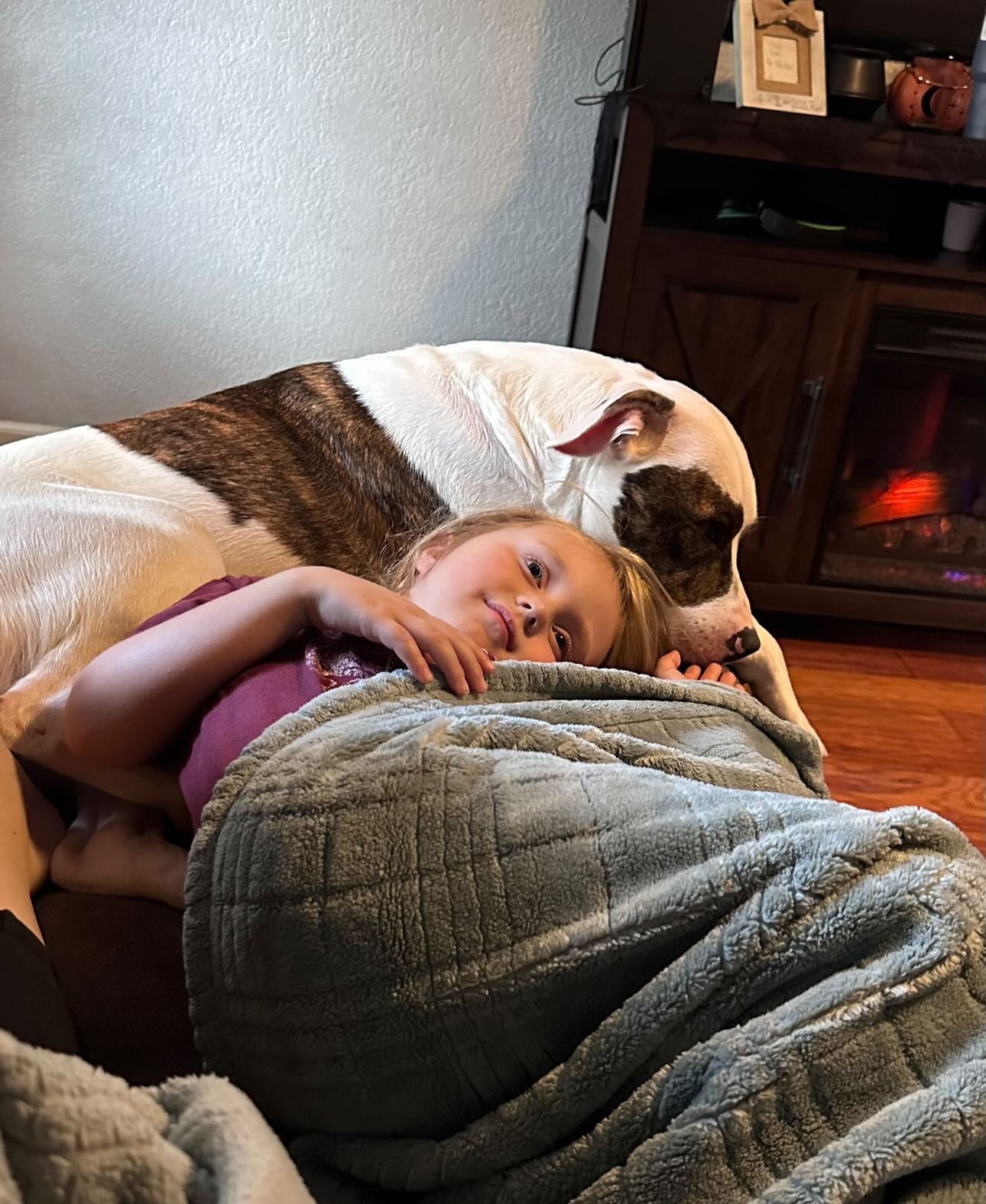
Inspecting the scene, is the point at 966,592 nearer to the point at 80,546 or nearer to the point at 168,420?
the point at 168,420

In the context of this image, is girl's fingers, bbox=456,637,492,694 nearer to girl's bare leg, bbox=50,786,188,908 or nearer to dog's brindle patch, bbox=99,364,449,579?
girl's bare leg, bbox=50,786,188,908

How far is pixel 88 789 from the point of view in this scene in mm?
1040

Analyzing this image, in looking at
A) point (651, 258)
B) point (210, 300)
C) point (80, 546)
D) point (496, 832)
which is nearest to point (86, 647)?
point (80, 546)

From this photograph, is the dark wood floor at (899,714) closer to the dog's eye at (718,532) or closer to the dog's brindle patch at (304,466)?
the dog's eye at (718,532)

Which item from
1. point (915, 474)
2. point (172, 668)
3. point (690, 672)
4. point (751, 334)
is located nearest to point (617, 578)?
point (690, 672)

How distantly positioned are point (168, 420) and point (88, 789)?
0.57 m

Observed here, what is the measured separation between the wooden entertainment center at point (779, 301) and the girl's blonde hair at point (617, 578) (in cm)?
121

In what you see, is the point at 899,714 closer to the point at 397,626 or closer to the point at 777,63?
the point at 777,63

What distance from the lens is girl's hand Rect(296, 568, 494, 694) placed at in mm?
861

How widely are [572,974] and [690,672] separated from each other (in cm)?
69

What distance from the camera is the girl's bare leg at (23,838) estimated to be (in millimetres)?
858

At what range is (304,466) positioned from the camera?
4.75 feet

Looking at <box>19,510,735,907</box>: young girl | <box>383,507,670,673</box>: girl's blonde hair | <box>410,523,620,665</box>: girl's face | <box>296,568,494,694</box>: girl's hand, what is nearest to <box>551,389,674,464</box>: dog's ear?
<box>383,507,670,673</box>: girl's blonde hair

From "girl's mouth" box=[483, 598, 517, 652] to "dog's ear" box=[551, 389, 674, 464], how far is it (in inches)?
16.3
